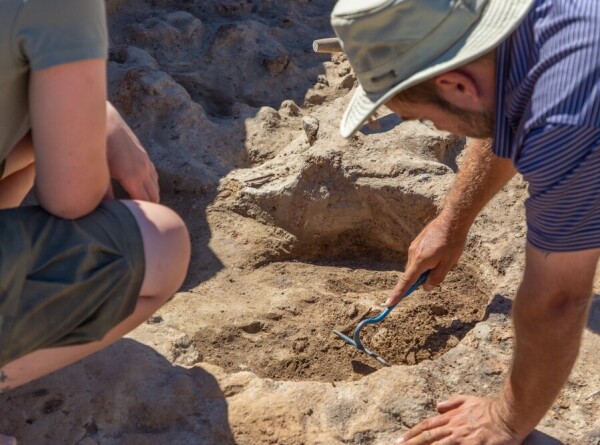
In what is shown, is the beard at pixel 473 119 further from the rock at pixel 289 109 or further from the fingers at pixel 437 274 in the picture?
the rock at pixel 289 109

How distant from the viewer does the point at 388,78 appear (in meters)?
1.70

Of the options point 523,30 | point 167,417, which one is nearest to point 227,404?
point 167,417

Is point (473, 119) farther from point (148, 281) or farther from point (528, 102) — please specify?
point (148, 281)

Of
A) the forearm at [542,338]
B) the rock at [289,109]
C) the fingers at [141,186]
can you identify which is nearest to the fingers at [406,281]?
the forearm at [542,338]

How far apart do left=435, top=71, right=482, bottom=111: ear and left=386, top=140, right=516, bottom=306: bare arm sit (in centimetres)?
53

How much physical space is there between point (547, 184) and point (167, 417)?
1.05 m

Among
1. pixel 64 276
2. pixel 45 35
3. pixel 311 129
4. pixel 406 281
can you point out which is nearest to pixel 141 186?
pixel 64 276

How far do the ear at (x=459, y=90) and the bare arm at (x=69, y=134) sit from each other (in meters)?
0.65

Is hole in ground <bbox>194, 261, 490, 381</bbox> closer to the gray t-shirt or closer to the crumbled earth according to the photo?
the crumbled earth

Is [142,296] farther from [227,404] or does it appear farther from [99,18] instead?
[99,18]

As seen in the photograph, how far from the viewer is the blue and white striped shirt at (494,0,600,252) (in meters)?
1.52

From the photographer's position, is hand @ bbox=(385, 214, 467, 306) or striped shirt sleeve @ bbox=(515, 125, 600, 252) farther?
hand @ bbox=(385, 214, 467, 306)

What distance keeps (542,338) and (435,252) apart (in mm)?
633

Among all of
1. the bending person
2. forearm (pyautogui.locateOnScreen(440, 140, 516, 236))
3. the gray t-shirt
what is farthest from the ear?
the gray t-shirt
